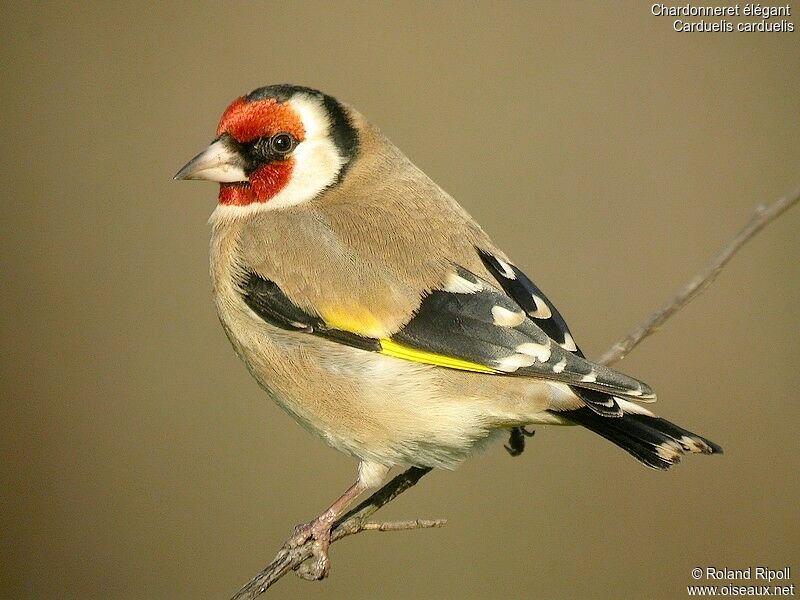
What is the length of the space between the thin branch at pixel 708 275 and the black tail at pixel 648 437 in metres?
0.47

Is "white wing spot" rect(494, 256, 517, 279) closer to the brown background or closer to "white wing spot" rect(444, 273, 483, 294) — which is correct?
"white wing spot" rect(444, 273, 483, 294)

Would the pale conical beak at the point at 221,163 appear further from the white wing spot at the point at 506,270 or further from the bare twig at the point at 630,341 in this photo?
the bare twig at the point at 630,341

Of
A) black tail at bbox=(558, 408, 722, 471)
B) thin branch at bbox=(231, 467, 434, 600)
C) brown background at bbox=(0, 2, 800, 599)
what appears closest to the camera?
black tail at bbox=(558, 408, 722, 471)

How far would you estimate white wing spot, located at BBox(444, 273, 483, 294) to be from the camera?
3527 millimetres

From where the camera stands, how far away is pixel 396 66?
8.50 metres

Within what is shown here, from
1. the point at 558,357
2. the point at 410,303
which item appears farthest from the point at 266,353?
the point at 558,357

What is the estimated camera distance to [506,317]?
3.48 metres

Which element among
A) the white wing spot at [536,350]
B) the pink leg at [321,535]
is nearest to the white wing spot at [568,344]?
the white wing spot at [536,350]

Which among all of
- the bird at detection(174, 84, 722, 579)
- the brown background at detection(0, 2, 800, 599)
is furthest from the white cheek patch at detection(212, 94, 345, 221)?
the brown background at detection(0, 2, 800, 599)

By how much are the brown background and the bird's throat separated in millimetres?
2627

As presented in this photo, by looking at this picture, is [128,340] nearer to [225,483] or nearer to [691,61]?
[225,483]

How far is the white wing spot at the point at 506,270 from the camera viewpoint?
3.73 metres

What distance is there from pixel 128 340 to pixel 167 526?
4.81 feet

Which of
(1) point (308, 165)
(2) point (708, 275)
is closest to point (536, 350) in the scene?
(2) point (708, 275)
